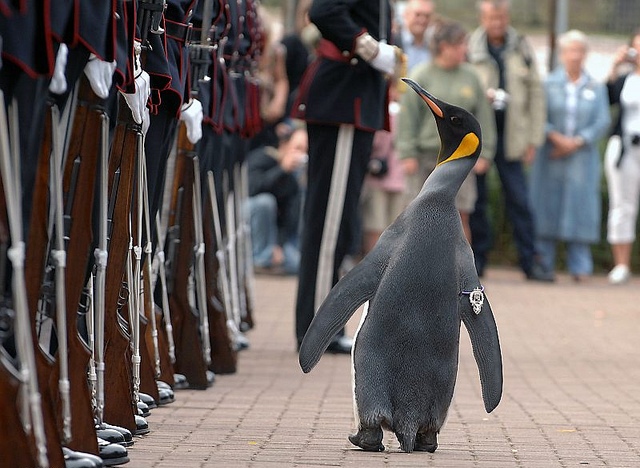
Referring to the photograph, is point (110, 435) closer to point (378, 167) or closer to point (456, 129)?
point (456, 129)

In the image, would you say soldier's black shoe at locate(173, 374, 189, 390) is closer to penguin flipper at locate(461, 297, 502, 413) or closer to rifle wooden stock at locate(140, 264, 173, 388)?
rifle wooden stock at locate(140, 264, 173, 388)

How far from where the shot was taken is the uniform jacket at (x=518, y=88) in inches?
583

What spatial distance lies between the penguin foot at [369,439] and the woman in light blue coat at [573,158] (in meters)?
10.2

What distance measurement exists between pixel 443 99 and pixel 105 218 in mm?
8931

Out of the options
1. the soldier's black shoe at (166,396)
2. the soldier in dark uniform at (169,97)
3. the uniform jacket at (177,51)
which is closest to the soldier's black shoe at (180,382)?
the soldier's black shoe at (166,396)

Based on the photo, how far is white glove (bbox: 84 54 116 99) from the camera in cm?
461

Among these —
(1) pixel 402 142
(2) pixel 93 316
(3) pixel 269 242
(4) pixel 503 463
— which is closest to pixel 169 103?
(2) pixel 93 316

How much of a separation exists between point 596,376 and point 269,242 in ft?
22.4

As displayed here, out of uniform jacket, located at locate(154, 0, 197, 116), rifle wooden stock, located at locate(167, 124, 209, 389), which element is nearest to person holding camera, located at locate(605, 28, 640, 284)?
rifle wooden stock, located at locate(167, 124, 209, 389)

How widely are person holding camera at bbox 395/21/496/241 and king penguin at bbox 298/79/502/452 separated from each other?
323 inches

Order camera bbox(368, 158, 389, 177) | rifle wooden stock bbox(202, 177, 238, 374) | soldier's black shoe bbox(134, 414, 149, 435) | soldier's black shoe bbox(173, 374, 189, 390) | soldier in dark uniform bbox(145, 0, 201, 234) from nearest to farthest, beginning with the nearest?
soldier's black shoe bbox(134, 414, 149, 435) → soldier in dark uniform bbox(145, 0, 201, 234) → soldier's black shoe bbox(173, 374, 189, 390) → rifle wooden stock bbox(202, 177, 238, 374) → camera bbox(368, 158, 389, 177)

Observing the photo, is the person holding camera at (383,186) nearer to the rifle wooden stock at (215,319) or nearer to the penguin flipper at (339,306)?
the rifle wooden stock at (215,319)

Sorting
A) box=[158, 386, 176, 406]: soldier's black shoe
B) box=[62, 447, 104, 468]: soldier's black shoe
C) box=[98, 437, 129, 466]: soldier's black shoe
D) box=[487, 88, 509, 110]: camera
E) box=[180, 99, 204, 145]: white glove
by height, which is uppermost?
box=[180, 99, 204, 145]: white glove

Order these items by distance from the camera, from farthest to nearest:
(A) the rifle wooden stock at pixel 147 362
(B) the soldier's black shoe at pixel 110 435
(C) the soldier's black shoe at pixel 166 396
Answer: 1. (C) the soldier's black shoe at pixel 166 396
2. (A) the rifle wooden stock at pixel 147 362
3. (B) the soldier's black shoe at pixel 110 435
